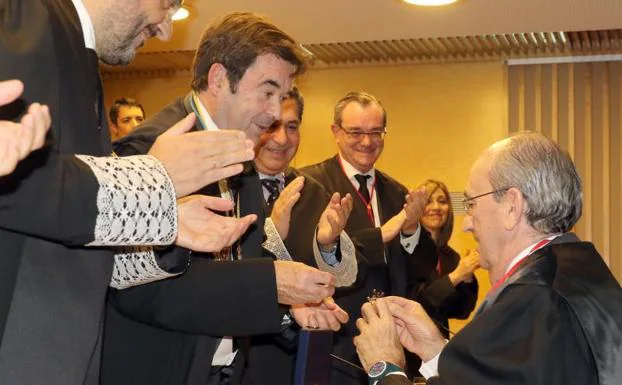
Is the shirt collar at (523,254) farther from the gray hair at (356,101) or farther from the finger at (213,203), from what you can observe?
the gray hair at (356,101)

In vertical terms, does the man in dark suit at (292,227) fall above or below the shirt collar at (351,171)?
below

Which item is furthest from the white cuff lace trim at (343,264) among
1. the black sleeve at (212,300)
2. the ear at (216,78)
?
the black sleeve at (212,300)

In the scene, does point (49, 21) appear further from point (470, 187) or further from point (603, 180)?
point (603, 180)

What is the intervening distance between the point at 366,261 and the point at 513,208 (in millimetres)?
1398

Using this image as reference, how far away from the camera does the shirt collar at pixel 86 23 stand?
1688 mm

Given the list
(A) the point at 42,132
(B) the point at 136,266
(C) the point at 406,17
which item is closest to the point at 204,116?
(B) the point at 136,266

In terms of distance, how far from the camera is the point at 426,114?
7.42 m

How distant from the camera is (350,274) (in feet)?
11.0

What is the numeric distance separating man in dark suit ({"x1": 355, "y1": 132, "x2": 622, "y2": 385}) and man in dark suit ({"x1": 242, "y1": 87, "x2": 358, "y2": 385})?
369 millimetres

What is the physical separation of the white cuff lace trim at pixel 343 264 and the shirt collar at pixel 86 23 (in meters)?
1.72

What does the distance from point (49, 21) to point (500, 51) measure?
19.9 feet

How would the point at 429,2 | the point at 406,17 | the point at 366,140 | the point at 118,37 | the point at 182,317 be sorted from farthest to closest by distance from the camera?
the point at 406,17
the point at 429,2
the point at 366,140
the point at 182,317
the point at 118,37

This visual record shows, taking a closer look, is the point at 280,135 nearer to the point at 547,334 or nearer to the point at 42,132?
the point at 547,334

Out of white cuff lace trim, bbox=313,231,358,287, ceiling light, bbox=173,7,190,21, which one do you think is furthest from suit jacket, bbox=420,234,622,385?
ceiling light, bbox=173,7,190,21
